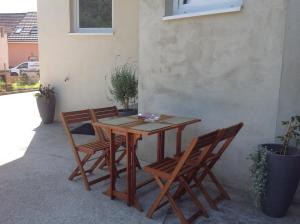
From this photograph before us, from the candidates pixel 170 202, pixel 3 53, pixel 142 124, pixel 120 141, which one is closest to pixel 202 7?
pixel 142 124

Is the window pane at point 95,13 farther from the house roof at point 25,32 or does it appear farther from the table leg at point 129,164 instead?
the house roof at point 25,32

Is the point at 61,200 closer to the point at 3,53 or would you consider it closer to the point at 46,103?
the point at 46,103

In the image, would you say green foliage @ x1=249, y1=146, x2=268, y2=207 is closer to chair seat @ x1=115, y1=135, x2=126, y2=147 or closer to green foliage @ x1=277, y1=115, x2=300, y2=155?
green foliage @ x1=277, y1=115, x2=300, y2=155

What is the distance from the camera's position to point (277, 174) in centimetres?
308

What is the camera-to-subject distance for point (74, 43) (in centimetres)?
717

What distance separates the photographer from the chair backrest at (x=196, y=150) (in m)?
2.71

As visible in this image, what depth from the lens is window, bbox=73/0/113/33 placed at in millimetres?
6855

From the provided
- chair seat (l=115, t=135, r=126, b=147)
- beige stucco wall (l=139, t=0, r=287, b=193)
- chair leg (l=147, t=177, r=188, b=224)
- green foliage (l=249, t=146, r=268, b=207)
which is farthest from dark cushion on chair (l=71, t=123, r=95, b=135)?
green foliage (l=249, t=146, r=268, b=207)

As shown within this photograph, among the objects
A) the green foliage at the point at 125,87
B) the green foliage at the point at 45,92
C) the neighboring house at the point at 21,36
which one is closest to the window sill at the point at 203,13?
the green foliage at the point at 125,87

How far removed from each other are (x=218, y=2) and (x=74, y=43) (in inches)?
161

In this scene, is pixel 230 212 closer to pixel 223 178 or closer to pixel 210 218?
pixel 210 218

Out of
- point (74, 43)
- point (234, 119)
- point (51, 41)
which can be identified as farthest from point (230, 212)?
point (51, 41)

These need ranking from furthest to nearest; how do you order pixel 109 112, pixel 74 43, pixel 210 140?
1. pixel 74 43
2. pixel 109 112
3. pixel 210 140

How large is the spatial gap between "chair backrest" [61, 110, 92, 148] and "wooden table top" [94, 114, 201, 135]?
48 centimetres
